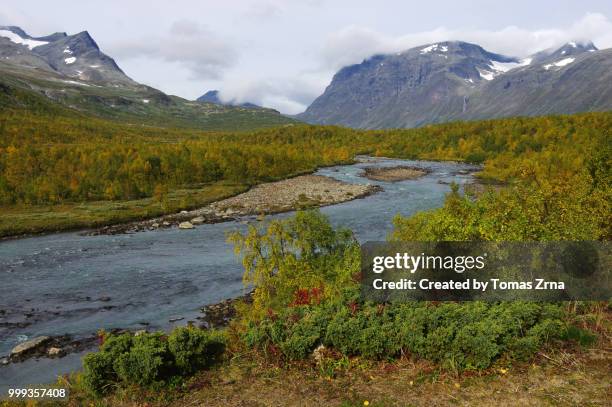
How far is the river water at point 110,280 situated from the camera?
33.9 meters

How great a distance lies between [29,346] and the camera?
30188mm

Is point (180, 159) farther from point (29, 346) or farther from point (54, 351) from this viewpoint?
point (54, 351)

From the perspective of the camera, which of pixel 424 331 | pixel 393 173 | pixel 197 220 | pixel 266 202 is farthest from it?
pixel 393 173

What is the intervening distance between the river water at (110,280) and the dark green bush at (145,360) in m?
11.3

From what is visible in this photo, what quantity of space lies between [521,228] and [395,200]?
203ft

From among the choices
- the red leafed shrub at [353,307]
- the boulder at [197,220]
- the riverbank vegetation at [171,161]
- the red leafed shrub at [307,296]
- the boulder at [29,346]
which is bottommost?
the boulder at [29,346]

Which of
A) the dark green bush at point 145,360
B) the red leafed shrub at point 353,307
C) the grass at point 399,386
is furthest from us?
the red leafed shrub at point 353,307

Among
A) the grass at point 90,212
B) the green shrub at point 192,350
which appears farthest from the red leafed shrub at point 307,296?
the grass at point 90,212

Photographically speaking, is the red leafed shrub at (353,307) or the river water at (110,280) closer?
the red leafed shrub at (353,307)

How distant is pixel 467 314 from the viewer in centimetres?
1728

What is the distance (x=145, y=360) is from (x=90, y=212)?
68.4 metres

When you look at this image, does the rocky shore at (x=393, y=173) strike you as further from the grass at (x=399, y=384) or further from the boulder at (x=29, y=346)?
the grass at (x=399, y=384)

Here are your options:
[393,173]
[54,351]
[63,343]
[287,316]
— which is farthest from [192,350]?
[393,173]

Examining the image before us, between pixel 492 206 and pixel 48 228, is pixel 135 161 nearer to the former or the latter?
pixel 48 228
